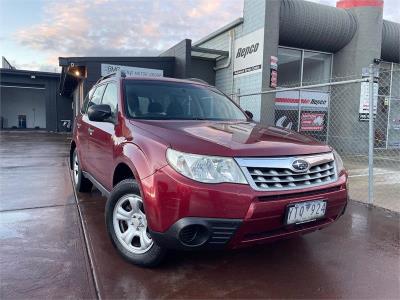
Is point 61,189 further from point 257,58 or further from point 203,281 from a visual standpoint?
point 257,58

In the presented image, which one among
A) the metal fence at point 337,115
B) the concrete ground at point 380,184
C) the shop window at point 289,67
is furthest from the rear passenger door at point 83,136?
the shop window at point 289,67

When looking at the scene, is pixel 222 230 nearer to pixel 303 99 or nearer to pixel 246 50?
pixel 246 50

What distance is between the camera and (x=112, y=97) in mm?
4008

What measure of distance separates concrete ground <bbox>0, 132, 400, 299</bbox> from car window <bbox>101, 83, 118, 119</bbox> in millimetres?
1330

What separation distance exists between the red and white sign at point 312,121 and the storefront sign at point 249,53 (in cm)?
244

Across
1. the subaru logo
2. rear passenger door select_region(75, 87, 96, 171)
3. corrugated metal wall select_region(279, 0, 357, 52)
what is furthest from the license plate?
corrugated metal wall select_region(279, 0, 357, 52)

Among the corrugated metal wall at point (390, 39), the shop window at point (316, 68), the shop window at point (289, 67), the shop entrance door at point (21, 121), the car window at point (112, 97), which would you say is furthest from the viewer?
the shop entrance door at point (21, 121)

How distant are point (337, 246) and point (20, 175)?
5.95 meters

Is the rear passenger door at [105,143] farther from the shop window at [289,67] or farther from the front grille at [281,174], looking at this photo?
the shop window at [289,67]

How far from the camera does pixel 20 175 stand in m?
6.89

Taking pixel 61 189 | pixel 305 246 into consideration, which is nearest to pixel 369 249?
pixel 305 246

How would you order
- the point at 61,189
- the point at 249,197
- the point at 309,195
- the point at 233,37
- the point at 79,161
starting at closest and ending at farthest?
the point at 249,197 → the point at 309,195 → the point at 79,161 → the point at 61,189 → the point at 233,37

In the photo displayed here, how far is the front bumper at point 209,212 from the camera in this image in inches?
96.0

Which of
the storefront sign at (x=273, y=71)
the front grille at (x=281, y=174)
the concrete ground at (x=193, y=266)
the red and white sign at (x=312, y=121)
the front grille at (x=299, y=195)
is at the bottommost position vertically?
the concrete ground at (x=193, y=266)
